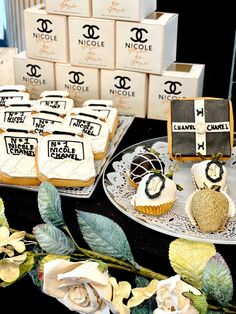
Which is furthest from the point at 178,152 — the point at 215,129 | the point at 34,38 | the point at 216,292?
the point at 34,38

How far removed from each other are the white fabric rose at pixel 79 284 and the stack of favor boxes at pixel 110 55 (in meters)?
0.86

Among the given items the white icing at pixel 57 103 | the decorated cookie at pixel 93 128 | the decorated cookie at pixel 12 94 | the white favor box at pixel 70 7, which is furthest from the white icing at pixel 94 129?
the white favor box at pixel 70 7

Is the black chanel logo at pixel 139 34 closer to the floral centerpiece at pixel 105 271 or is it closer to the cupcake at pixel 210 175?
the cupcake at pixel 210 175

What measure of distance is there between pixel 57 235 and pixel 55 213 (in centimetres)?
6

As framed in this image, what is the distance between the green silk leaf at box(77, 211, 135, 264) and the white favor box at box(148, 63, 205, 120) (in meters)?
0.75

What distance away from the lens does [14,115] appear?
1.45 metres

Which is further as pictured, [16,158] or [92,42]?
[92,42]

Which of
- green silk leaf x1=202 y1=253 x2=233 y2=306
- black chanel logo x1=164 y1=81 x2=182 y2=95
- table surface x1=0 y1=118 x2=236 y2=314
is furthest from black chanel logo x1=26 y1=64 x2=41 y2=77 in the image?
green silk leaf x1=202 y1=253 x2=233 y2=306

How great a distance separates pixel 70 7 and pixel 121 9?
0.17 meters

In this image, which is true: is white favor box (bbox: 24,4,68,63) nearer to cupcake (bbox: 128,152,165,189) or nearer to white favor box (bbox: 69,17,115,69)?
white favor box (bbox: 69,17,115,69)

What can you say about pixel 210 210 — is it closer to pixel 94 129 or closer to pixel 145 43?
pixel 94 129

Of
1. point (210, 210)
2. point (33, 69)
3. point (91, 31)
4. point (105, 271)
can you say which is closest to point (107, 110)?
point (91, 31)

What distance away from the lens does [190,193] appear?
1.18 m

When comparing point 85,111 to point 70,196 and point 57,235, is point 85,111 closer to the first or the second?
point 70,196
